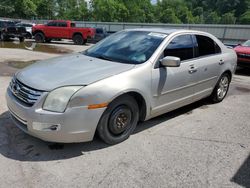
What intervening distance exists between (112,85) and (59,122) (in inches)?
30.8

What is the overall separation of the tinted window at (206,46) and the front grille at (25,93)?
3014 millimetres

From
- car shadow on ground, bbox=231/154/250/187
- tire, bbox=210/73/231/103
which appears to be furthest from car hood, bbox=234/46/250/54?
car shadow on ground, bbox=231/154/250/187

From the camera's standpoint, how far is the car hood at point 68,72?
10.4 ft

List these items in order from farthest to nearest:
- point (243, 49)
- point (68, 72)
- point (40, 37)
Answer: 1. point (40, 37)
2. point (243, 49)
3. point (68, 72)

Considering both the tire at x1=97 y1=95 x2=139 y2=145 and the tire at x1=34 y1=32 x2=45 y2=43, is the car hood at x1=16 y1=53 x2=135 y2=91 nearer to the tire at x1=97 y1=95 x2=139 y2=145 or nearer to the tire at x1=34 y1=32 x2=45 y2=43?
the tire at x1=97 y1=95 x2=139 y2=145

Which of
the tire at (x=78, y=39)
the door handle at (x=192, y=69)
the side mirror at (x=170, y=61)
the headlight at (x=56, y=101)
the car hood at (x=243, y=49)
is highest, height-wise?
the side mirror at (x=170, y=61)

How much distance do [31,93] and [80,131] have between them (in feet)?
2.45

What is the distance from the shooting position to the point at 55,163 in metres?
3.14

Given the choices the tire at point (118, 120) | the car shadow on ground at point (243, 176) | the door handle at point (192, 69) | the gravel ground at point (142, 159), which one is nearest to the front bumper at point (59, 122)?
the tire at point (118, 120)

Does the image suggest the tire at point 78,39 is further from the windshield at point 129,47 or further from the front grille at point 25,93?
the front grille at point 25,93

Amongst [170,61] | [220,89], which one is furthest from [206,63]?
[170,61]

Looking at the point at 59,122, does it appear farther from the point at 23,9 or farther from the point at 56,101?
the point at 23,9

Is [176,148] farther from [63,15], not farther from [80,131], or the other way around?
[63,15]

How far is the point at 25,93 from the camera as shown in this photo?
323 centimetres
